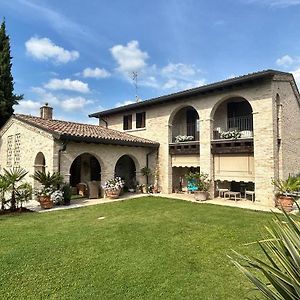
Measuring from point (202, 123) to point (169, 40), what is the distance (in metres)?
5.70

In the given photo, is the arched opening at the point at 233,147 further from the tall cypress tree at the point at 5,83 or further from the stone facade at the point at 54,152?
the tall cypress tree at the point at 5,83

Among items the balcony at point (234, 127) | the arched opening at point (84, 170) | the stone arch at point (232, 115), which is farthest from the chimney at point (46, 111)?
the balcony at point (234, 127)

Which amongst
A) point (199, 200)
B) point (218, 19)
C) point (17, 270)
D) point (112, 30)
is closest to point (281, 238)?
point (17, 270)

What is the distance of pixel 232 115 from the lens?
53.8ft

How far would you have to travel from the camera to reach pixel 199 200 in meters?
14.5

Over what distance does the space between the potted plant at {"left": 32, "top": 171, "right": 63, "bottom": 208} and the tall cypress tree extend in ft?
44.8

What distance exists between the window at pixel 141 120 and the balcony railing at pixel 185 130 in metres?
2.50

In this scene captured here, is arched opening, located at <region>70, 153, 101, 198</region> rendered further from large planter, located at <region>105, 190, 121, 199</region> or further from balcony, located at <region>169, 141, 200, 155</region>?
balcony, located at <region>169, 141, 200, 155</region>

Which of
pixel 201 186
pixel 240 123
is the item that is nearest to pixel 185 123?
pixel 240 123

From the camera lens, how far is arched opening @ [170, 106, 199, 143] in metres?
18.3

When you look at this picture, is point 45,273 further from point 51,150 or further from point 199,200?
point 199,200

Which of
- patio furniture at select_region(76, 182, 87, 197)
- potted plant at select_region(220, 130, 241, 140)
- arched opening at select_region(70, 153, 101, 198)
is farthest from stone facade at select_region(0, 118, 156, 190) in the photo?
potted plant at select_region(220, 130, 241, 140)

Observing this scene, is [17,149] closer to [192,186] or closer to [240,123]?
[192,186]

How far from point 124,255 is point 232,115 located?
13134 mm
